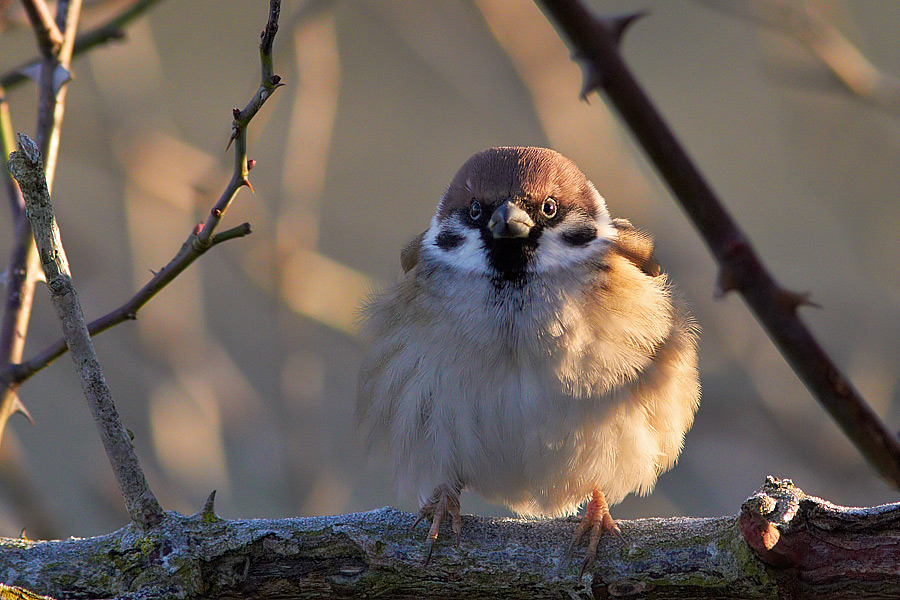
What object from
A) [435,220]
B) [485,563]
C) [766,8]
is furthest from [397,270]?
[766,8]

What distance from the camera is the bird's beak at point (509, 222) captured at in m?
3.08

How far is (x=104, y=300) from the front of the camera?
4984 millimetres

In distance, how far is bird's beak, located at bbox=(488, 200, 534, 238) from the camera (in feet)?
10.1

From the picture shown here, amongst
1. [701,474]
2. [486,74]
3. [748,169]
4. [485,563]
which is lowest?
[485,563]

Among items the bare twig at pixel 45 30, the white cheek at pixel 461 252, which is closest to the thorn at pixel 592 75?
the bare twig at pixel 45 30

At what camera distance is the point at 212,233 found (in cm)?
203

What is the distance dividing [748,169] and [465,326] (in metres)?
5.63

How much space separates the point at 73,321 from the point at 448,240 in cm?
172

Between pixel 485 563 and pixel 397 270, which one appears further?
pixel 397 270

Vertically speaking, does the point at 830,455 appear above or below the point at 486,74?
below

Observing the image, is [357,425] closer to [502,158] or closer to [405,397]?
[405,397]

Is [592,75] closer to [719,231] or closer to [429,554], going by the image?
[719,231]

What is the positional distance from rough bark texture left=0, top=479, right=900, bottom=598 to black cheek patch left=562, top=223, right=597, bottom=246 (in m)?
1.12

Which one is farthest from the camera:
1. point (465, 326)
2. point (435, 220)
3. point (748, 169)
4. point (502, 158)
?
point (748, 169)
